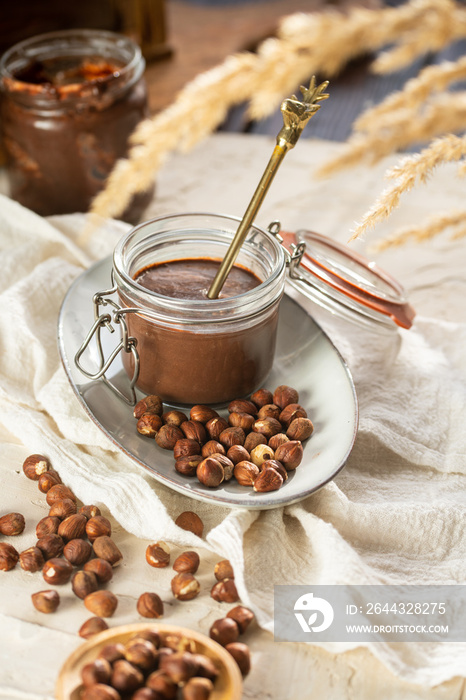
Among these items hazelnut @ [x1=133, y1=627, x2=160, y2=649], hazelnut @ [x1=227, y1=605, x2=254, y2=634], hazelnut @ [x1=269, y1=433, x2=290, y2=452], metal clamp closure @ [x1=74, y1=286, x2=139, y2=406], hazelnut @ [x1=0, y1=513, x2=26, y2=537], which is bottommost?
hazelnut @ [x1=0, y1=513, x2=26, y2=537]

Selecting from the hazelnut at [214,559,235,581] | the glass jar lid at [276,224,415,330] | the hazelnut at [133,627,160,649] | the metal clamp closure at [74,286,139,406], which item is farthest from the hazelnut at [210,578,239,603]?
the glass jar lid at [276,224,415,330]

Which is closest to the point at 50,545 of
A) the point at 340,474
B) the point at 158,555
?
the point at 158,555

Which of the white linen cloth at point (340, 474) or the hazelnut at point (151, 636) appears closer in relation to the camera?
the hazelnut at point (151, 636)

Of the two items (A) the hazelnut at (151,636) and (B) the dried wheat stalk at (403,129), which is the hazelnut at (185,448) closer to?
(A) the hazelnut at (151,636)

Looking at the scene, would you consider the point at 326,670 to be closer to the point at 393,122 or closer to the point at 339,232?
the point at 393,122

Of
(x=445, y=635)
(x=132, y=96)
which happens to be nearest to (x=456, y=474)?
(x=445, y=635)

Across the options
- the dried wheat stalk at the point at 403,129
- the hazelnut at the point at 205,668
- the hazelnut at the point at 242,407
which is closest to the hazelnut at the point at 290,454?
the hazelnut at the point at 242,407

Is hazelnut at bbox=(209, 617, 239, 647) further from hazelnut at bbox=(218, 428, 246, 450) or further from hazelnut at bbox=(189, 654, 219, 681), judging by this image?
hazelnut at bbox=(218, 428, 246, 450)
